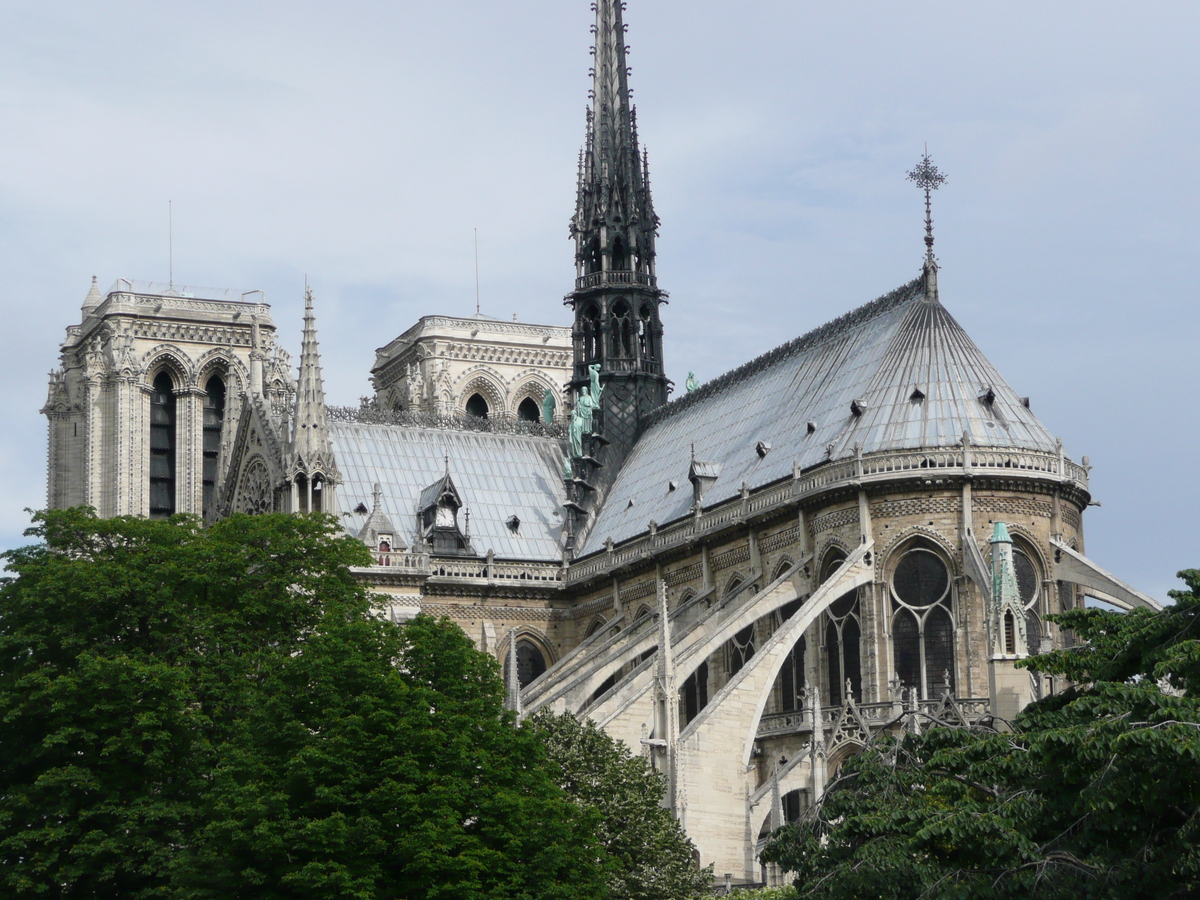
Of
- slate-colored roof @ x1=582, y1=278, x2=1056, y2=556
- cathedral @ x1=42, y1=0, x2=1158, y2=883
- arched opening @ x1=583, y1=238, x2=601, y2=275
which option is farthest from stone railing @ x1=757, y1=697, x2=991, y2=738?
arched opening @ x1=583, y1=238, x2=601, y2=275

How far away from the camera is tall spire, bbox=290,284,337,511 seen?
7069 centimetres

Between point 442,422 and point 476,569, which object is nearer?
point 476,569

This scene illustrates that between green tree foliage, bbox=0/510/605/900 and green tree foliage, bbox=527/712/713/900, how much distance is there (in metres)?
1.39

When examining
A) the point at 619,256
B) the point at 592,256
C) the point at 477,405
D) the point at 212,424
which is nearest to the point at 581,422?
the point at 592,256

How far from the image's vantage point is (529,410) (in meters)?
100

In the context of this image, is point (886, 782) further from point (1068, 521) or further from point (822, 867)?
point (1068, 521)

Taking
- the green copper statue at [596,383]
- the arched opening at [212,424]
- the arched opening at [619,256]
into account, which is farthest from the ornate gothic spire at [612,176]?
the arched opening at [212,424]

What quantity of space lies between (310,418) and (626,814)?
95.8 ft

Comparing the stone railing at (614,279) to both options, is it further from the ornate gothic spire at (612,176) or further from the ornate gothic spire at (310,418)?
the ornate gothic spire at (310,418)

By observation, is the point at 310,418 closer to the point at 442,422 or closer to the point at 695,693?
the point at 442,422

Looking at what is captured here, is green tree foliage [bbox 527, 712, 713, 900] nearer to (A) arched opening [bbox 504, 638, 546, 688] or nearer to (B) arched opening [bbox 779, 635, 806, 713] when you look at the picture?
(B) arched opening [bbox 779, 635, 806, 713]

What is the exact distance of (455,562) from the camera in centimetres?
7175

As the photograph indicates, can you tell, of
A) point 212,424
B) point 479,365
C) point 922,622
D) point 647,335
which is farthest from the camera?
point 212,424

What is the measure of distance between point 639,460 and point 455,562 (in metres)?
7.34
